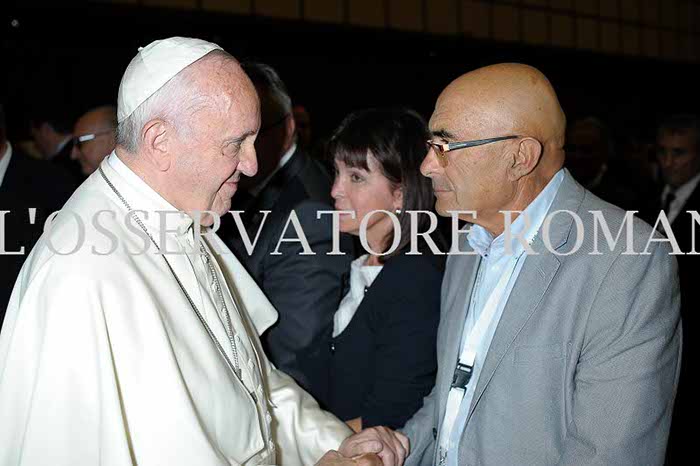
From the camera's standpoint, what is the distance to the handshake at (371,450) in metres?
2.24

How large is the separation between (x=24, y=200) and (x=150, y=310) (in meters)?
1.52

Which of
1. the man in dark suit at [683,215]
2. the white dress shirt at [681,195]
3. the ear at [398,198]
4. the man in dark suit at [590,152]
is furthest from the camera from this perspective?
the man in dark suit at [590,152]

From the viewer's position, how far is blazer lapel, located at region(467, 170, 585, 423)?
6.79 feet

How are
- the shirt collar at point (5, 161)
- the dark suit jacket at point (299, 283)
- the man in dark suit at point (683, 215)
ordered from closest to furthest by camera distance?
the dark suit jacket at point (299, 283) < the shirt collar at point (5, 161) < the man in dark suit at point (683, 215)

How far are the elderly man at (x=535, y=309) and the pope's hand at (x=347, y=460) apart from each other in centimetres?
19

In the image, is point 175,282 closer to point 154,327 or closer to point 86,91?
point 154,327

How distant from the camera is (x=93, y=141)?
178 inches

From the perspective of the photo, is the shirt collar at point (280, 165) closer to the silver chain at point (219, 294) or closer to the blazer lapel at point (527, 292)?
the silver chain at point (219, 294)

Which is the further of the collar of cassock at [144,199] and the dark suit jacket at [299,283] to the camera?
the dark suit jacket at [299,283]

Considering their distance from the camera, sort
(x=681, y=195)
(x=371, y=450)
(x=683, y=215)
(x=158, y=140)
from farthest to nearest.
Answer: (x=681, y=195)
(x=683, y=215)
(x=371, y=450)
(x=158, y=140)

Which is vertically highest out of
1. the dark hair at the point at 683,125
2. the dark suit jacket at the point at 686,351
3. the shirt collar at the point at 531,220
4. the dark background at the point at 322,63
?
the dark background at the point at 322,63

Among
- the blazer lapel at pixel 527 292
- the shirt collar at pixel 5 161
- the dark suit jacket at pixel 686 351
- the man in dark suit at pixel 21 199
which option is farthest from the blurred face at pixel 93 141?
the dark suit jacket at pixel 686 351

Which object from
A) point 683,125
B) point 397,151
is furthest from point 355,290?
point 683,125

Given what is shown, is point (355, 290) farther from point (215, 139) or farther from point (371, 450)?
point (215, 139)
